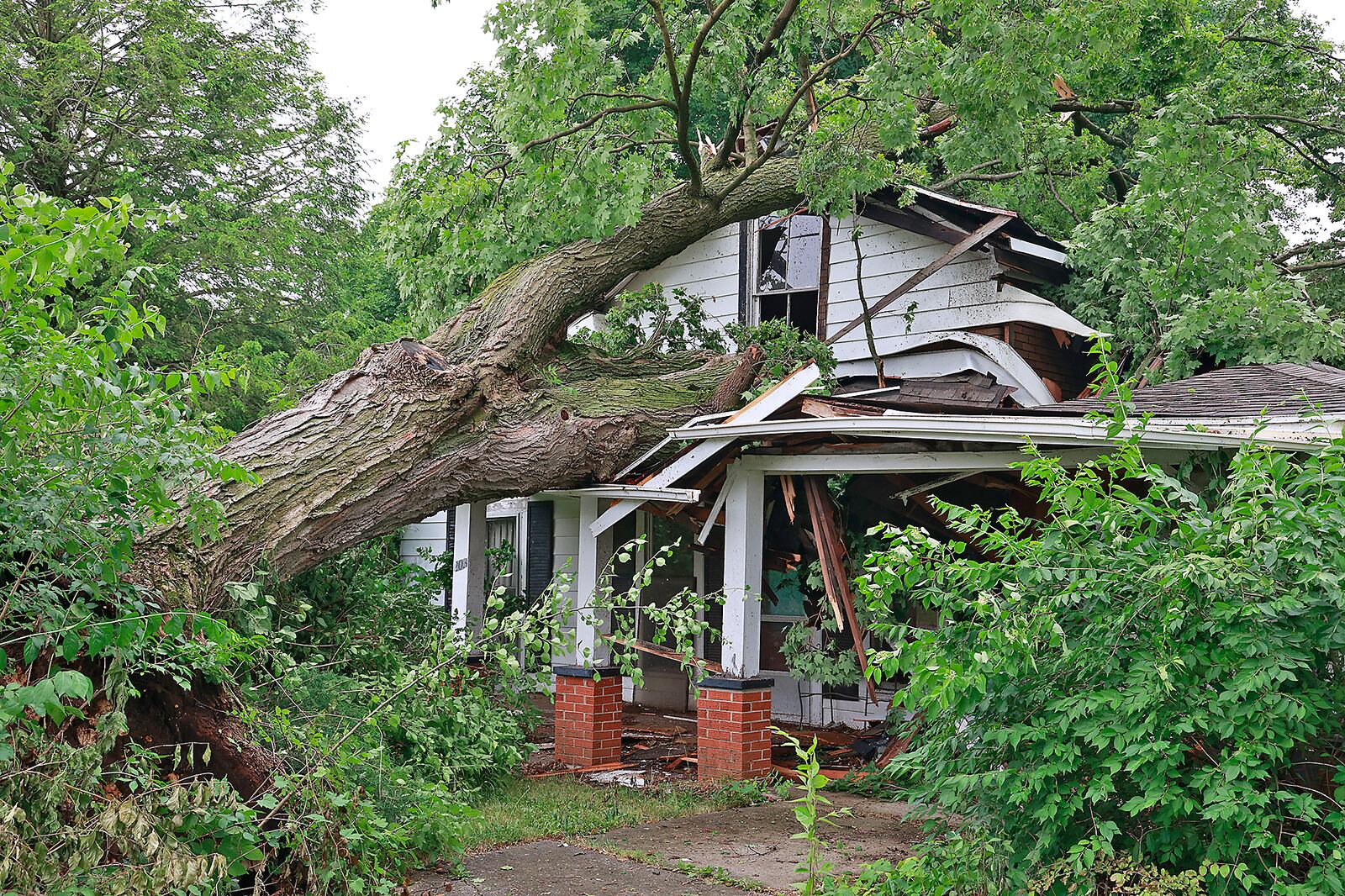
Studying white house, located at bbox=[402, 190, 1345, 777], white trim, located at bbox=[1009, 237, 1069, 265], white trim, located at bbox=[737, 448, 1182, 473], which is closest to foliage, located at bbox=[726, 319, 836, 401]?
white house, located at bbox=[402, 190, 1345, 777]

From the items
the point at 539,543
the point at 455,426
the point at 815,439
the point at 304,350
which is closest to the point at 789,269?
the point at 539,543

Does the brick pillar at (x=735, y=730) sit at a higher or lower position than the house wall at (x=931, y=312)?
lower

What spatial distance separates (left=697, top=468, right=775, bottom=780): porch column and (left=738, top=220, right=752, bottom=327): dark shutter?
4.82 metres

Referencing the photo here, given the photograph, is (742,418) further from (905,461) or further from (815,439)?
(905,461)

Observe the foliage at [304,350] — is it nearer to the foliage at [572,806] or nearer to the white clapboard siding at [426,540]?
the white clapboard siding at [426,540]

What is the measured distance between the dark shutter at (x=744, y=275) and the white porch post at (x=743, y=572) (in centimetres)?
479

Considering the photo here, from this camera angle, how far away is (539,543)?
1541cm

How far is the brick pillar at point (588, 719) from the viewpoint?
32.9 feet

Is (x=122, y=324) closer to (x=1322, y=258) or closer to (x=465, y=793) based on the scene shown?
(x=465, y=793)

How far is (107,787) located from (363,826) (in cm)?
117

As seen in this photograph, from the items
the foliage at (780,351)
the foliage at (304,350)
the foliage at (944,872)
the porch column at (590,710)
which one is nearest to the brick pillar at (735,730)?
the porch column at (590,710)

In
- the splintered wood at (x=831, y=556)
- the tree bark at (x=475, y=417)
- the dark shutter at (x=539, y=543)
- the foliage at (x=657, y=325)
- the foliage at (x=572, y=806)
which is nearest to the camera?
the tree bark at (x=475, y=417)

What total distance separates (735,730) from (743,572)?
1302 mm

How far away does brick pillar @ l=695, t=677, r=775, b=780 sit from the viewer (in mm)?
8922
